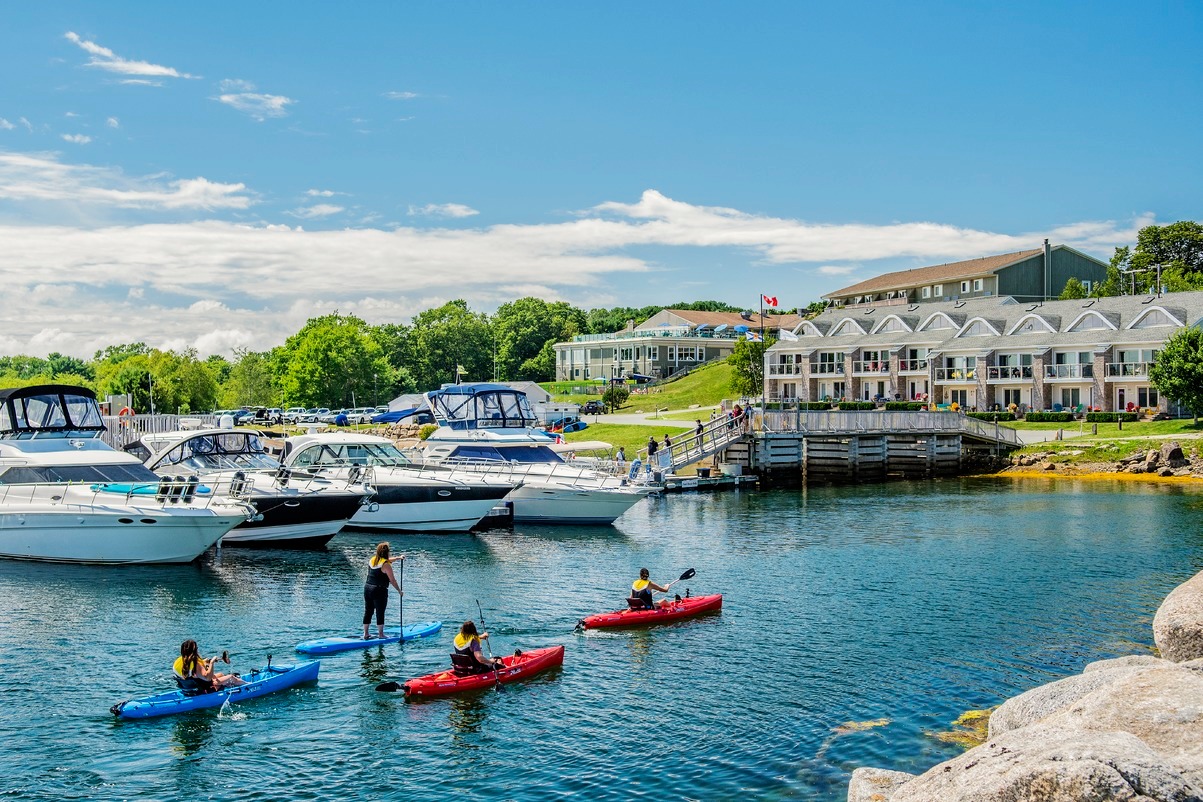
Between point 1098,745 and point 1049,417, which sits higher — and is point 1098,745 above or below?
below

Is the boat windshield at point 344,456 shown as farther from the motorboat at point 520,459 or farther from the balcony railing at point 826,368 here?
the balcony railing at point 826,368

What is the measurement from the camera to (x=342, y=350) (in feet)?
391

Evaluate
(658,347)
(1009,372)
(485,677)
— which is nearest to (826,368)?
(1009,372)

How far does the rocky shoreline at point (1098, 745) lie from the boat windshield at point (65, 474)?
2895 cm

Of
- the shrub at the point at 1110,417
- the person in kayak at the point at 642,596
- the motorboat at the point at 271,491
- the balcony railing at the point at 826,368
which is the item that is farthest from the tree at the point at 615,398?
the person in kayak at the point at 642,596

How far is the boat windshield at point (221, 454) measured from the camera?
127 ft

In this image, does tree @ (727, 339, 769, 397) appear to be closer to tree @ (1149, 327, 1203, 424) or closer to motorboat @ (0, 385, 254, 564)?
tree @ (1149, 327, 1203, 424)

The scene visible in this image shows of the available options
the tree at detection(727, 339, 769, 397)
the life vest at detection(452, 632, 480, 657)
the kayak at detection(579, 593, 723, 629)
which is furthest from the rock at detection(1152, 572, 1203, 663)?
the tree at detection(727, 339, 769, 397)

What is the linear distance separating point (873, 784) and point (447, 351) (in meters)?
136

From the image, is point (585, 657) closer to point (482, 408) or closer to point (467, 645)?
point (467, 645)

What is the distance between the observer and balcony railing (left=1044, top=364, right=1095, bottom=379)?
74688 millimetres

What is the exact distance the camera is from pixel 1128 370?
72125 millimetres

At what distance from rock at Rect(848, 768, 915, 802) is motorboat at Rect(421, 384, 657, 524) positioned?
27.5 m

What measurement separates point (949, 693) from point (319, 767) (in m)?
11.8
